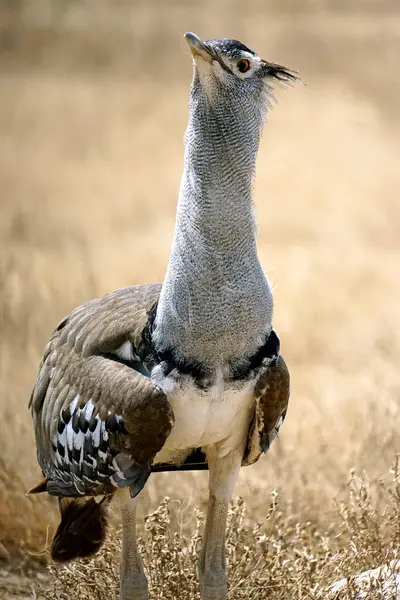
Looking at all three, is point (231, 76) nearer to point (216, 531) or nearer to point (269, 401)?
point (269, 401)

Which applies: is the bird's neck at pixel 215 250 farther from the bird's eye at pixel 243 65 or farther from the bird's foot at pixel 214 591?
the bird's foot at pixel 214 591

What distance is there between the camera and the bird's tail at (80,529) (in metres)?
3.58

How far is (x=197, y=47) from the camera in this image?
2.91m

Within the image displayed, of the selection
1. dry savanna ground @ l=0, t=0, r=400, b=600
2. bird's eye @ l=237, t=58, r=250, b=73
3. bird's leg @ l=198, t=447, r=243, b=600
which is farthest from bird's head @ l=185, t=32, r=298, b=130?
bird's leg @ l=198, t=447, r=243, b=600

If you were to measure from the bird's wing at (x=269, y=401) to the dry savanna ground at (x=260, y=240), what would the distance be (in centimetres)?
53

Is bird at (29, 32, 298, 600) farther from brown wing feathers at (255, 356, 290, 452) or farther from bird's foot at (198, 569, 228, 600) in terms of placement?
bird's foot at (198, 569, 228, 600)

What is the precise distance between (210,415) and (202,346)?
0.18 meters

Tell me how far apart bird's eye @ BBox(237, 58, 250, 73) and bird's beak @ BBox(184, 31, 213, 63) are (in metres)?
0.10

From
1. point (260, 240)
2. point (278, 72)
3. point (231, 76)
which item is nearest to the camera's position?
point (231, 76)

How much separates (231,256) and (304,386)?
13.2 feet

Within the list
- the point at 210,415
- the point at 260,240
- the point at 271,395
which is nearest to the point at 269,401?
the point at 271,395

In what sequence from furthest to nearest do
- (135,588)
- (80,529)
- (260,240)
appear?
1. (260,240)
2. (80,529)
3. (135,588)

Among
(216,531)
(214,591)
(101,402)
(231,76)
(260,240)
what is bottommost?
(214,591)

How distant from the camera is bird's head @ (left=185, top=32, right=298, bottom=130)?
2963 mm
